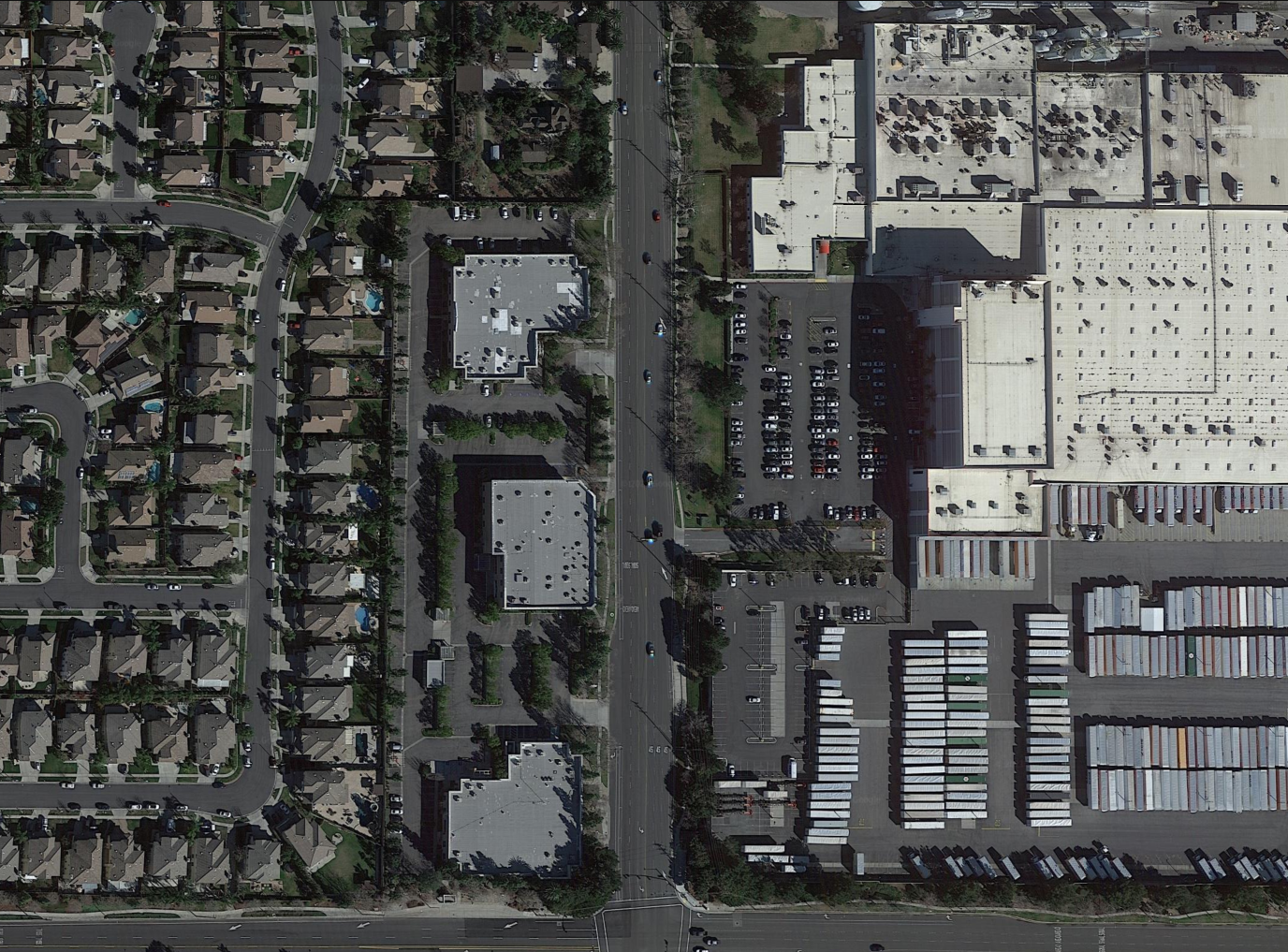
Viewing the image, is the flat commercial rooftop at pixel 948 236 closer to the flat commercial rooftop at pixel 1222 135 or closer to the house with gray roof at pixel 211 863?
the flat commercial rooftop at pixel 1222 135

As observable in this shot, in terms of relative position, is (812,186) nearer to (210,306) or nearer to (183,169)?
(210,306)

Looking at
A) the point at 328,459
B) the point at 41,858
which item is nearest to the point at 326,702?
the point at 328,459

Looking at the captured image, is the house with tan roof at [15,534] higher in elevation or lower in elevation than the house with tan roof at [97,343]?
lower

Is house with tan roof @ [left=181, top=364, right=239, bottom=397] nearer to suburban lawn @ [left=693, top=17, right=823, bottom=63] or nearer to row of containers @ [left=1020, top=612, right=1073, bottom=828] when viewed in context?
suburban lawn @ [left=693, top=17, right=823, bottom=63]

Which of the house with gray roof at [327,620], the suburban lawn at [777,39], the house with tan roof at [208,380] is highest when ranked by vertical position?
the suburban lawn at [777,39]

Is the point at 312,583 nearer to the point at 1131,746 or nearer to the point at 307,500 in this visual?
the point at 307,500

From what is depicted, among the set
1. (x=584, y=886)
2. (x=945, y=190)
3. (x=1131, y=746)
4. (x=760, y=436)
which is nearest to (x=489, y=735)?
(x=584, y=886)

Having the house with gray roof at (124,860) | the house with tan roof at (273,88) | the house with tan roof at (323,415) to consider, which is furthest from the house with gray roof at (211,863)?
the house with tan roof at (273,88)
